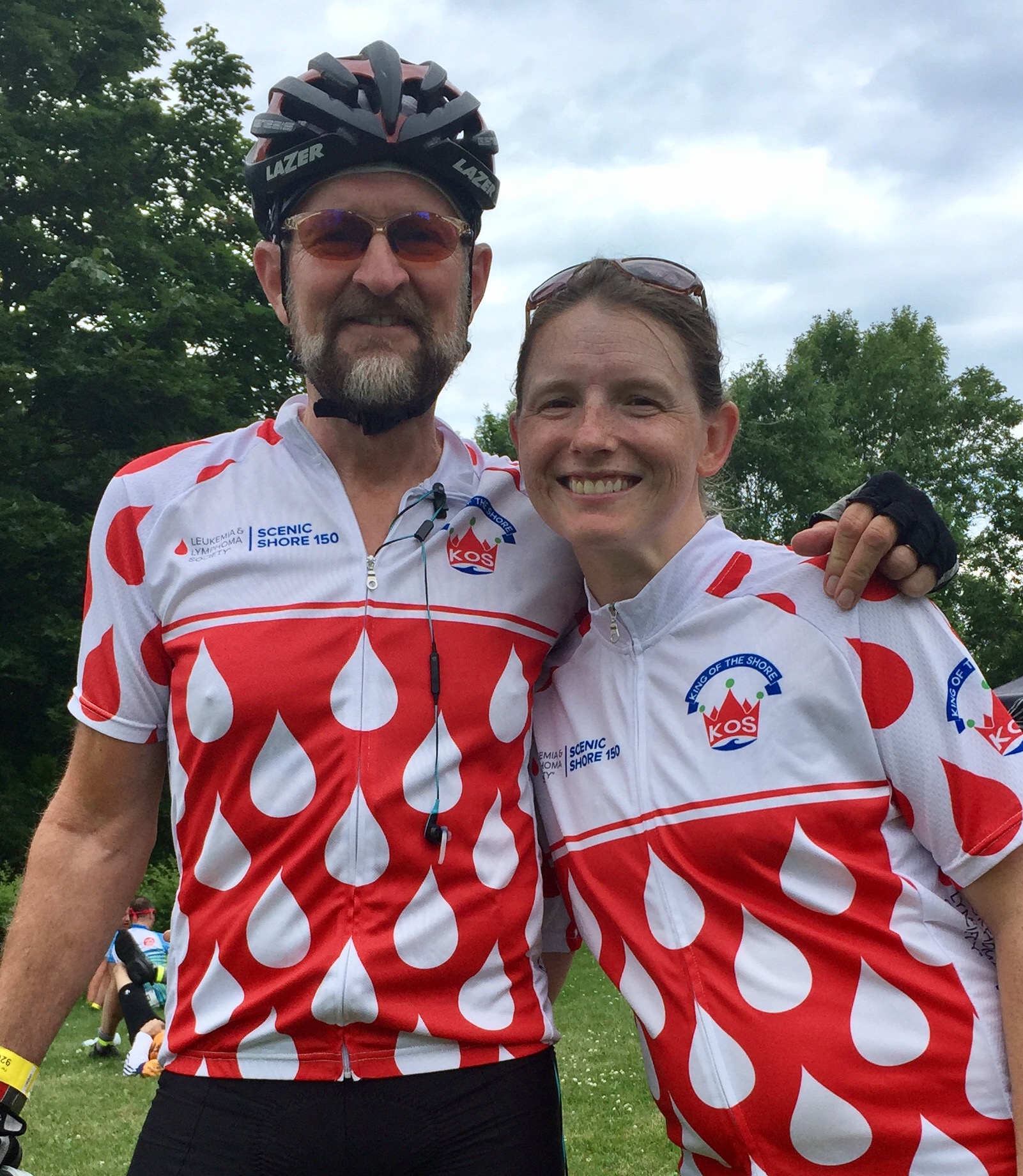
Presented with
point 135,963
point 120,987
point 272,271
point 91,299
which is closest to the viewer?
point 272,271

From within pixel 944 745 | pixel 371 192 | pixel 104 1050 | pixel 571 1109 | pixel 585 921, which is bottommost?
pixel 571 1109

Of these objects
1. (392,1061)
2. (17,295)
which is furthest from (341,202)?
(17,295)

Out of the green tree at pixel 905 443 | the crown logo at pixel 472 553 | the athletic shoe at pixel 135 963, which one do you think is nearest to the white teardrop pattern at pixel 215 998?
the crown logo at pixel 472 553

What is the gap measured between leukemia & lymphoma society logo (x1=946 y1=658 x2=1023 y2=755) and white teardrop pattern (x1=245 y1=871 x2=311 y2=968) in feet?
4.06

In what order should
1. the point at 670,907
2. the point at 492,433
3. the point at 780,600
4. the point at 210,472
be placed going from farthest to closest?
the point at 492,433 → the point at 210,472 → the point at 780,600 → the point at 670,907

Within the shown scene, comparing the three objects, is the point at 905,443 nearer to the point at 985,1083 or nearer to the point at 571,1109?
the point at 571,1109

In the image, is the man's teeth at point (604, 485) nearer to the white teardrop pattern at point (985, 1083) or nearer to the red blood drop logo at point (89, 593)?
the red blood drop logo at point (89, 593)

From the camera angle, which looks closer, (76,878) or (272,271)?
(76,878)

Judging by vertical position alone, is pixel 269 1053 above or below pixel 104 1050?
above

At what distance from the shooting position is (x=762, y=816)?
2.09m

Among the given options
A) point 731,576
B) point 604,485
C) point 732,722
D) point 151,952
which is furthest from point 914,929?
point 151,952

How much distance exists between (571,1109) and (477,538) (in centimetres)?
689

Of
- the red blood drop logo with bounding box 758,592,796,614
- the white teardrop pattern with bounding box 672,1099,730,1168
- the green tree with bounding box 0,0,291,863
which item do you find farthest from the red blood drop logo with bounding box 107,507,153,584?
the green tree with bounding box 0,0,291,863

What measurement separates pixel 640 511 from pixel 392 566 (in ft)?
1.74
